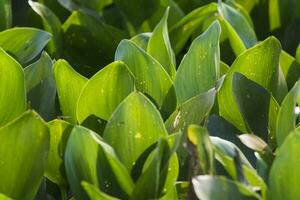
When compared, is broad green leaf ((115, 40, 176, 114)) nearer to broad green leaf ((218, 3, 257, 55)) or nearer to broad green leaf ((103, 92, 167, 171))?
broad green leaf ((103, 92, 167, 171))

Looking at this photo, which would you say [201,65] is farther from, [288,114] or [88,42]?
[88,42]

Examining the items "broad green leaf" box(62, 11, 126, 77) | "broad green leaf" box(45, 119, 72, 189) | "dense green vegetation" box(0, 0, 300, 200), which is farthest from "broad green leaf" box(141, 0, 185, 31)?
"broad green leaf" box(45, 119, 72, 189)

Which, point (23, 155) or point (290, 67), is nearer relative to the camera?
point (23, 155)

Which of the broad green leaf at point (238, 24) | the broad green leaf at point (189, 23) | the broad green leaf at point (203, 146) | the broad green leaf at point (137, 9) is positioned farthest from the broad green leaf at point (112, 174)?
the broad green leaf at point (137, 9)

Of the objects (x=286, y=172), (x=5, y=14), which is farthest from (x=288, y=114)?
(x=5, y=14)

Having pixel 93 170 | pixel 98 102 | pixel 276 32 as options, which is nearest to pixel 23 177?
pixel 93 170

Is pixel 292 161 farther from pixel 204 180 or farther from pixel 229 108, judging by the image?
pixel 229 108
